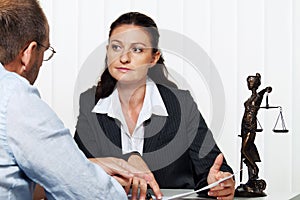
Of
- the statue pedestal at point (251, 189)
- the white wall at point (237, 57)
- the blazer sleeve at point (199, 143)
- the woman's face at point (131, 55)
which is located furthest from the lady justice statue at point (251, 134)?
the white wall at point (237, 57)

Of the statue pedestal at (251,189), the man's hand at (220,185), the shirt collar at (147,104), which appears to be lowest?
the statue pedestal at (251,189)

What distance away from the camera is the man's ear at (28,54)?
113cm

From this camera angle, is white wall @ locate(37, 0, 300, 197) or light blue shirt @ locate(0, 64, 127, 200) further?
white wall @ locate(37, 0, 300, 197)

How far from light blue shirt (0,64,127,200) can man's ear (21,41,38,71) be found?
135 millimetres

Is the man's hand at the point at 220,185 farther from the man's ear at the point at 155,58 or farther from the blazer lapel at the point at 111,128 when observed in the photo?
the man's ear at the point at 155,58

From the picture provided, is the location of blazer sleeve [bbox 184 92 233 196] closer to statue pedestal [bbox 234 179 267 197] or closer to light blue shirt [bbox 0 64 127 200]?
statue pedestal [bbox 234 179 267 197]

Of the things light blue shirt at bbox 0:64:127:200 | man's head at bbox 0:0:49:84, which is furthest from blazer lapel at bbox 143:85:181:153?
light blue shirt at bbox 0:64:127:200

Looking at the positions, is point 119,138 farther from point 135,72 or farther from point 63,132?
point 63,132

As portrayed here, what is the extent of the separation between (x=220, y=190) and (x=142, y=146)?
0.28 m

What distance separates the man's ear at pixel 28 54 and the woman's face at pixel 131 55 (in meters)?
0.55

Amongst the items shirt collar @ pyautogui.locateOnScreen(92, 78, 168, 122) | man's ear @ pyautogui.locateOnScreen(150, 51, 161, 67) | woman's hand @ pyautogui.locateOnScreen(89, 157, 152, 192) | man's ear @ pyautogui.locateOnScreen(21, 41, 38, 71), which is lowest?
woman's hand @ pyautogui.locateOnScreen(89, 157, 152, 192)

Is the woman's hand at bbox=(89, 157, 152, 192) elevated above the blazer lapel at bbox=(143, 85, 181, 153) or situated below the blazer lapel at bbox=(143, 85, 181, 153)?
below

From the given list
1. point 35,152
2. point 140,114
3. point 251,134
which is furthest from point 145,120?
point 35,152

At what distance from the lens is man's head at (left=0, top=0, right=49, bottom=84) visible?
1082mm
